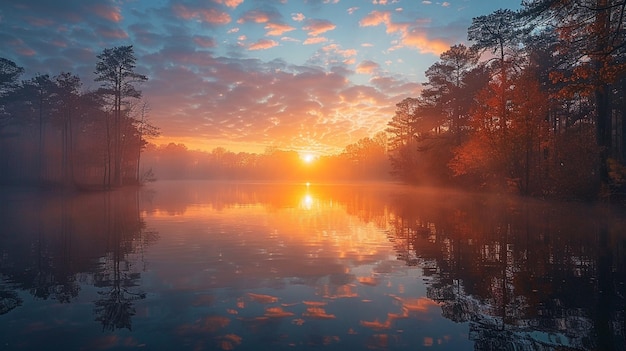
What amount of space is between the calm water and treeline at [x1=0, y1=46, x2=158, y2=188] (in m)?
32.3

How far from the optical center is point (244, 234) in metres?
16.7

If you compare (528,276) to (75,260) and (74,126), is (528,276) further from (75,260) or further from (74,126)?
(74,126)

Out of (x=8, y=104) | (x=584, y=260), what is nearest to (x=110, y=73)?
(x=8, y=104)

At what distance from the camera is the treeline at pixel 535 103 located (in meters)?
15.0

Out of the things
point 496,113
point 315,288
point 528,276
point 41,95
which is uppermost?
point 41,95

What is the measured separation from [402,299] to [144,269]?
681 cm

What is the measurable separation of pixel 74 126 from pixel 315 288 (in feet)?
223

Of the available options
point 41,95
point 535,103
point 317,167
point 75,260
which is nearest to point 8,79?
point 41,95

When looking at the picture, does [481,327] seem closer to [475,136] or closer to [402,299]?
[402,299]

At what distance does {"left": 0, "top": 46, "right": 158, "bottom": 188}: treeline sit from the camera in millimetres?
45000

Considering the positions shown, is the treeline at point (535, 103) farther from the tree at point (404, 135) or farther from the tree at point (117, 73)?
the tree at point (117, 73)

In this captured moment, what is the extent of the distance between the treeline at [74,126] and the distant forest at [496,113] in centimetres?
19

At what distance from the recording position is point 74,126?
63.3 m

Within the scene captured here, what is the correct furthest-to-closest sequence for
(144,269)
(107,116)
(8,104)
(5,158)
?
1. (5,158)
2. (8,104)
3. (107,116)
4. (144,269)
